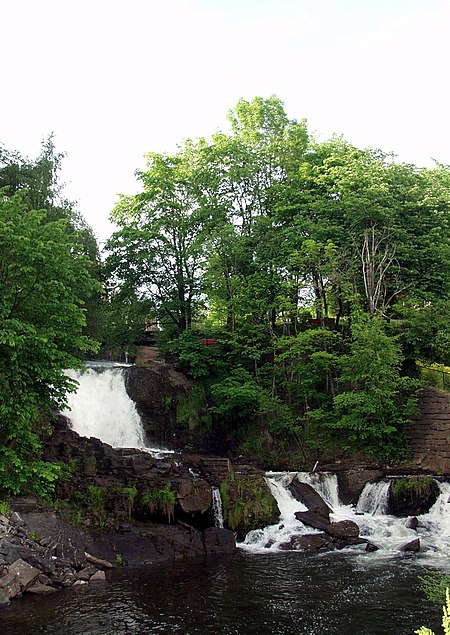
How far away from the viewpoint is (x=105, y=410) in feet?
81.3

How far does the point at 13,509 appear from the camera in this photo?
49.2 ft

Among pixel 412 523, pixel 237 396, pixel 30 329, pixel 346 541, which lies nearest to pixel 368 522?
pixel 412 523

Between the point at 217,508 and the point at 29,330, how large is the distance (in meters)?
8.47


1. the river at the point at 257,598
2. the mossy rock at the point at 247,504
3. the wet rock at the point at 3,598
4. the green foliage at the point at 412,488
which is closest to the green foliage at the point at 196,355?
the mossy rock at the point at 247,504

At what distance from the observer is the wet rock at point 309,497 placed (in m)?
18.8

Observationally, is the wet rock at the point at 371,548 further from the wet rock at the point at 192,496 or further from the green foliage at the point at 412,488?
the wet rock at the point at 192,496

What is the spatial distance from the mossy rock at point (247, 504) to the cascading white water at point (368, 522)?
35 cm

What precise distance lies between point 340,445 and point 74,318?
13621mm

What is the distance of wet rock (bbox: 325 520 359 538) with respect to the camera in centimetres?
1722

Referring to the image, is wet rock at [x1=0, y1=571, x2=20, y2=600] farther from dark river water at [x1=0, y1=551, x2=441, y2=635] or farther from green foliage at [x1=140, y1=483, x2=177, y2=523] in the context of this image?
green foliage at [x1=140, y1=483, x2=177, y2=523]

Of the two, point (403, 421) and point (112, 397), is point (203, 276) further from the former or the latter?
point (403, 421)

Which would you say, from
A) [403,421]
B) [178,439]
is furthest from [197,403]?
[403,421]

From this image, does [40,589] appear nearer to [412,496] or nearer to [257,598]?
[257,598]

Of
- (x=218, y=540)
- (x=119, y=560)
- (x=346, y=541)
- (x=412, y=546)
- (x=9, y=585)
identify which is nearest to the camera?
(x=9, y=585)
